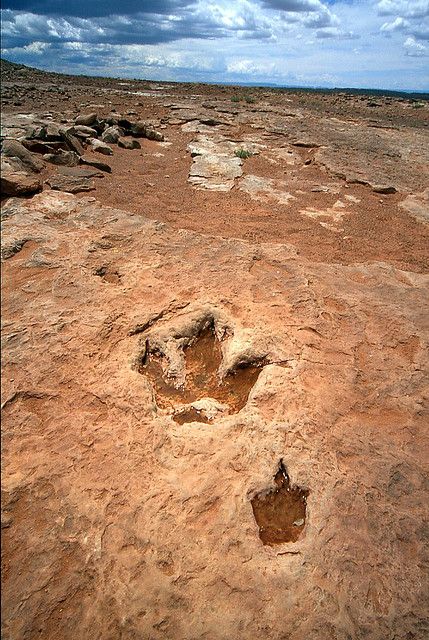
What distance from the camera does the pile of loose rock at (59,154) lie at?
19.5 feet

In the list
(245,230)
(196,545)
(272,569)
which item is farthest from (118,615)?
(245,230)

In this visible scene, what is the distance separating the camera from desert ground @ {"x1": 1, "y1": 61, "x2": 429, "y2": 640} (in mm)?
2223

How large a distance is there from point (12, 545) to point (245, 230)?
215 inches

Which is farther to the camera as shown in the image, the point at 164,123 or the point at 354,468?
the point at 164,123

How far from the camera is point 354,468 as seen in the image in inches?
→ 113

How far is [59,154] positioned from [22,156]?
1103 mm

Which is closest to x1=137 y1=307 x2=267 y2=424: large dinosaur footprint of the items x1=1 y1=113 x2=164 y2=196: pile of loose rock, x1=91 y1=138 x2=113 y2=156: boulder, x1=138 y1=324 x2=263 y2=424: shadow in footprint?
x1=138 y1=324 x2=263 y2=424: shadow in footprint

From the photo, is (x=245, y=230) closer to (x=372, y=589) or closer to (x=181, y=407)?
(x=181, y=407)

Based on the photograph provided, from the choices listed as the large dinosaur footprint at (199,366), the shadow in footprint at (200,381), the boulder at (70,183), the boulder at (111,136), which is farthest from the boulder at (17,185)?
the boulder at (111,136)

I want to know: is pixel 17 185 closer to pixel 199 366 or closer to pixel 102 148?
pixel 199 366

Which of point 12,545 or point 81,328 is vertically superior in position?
point 81,328

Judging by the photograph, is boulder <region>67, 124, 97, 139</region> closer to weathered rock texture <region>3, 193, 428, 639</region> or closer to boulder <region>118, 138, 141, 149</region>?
boulder <region>118, 138, 141, 149</region>

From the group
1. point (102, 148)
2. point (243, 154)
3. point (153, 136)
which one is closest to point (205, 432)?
point (102, 148)

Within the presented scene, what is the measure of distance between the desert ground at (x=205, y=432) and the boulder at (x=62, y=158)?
5.51 ft
